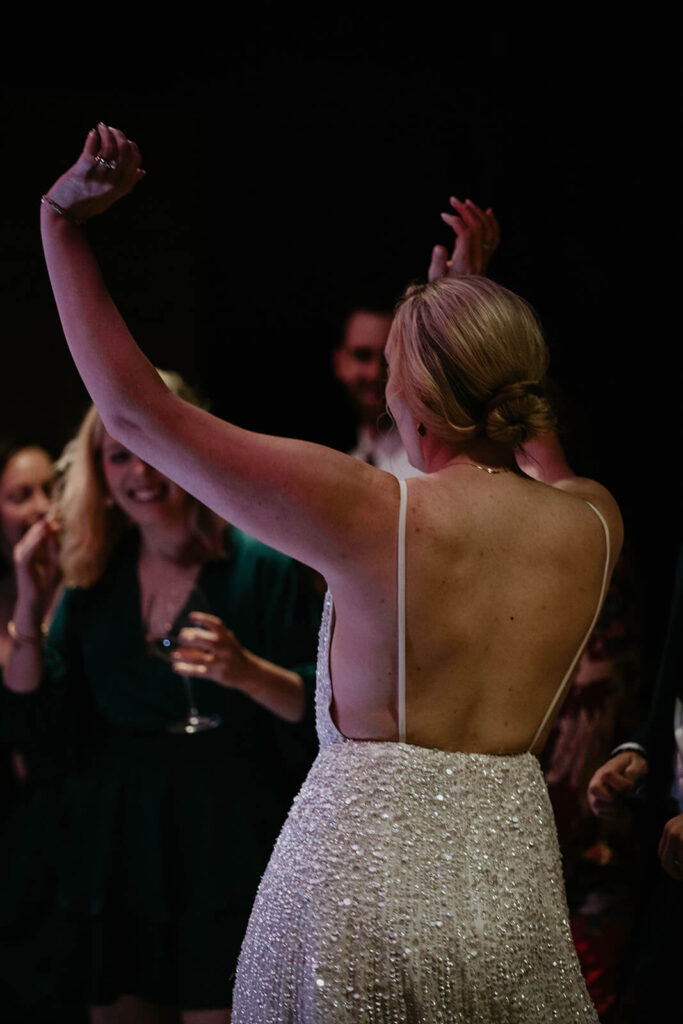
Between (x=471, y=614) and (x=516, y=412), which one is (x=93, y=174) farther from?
(x=471, y=614)

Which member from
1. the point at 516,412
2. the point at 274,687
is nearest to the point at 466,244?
the point at 516,412

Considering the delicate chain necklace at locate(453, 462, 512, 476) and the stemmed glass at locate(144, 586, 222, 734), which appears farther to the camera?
the stemmed glass at locate(144, 586, 222, 734)

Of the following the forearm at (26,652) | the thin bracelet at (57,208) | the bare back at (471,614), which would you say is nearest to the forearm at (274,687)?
the forearm at (26,652)

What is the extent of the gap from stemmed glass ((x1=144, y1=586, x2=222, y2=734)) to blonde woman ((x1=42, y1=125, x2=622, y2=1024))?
867mm

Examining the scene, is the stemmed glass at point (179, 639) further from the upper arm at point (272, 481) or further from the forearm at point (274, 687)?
the upper arm at point (272, 481)

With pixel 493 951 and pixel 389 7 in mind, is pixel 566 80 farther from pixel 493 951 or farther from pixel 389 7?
pixel 493 951

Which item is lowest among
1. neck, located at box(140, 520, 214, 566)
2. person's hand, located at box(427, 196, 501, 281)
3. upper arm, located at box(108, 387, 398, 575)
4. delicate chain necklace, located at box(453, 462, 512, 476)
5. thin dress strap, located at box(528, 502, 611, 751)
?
neck, located at box(140, 520, 214, 566)

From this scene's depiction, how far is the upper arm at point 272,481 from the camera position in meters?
1.30

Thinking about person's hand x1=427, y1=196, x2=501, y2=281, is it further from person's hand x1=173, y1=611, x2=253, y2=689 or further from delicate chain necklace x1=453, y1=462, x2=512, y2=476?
person's hand x1=173, y1=611, x2=253, y2=689

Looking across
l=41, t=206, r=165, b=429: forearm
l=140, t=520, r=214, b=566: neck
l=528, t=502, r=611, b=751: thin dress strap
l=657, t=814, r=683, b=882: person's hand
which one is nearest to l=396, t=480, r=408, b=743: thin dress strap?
l=528, t=502, r=611, b=751: thin dress strap

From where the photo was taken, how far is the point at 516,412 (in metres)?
1.44

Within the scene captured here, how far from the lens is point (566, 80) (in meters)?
2.72

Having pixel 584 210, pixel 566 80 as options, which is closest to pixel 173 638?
pixel 584 210

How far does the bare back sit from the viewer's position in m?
1.38
